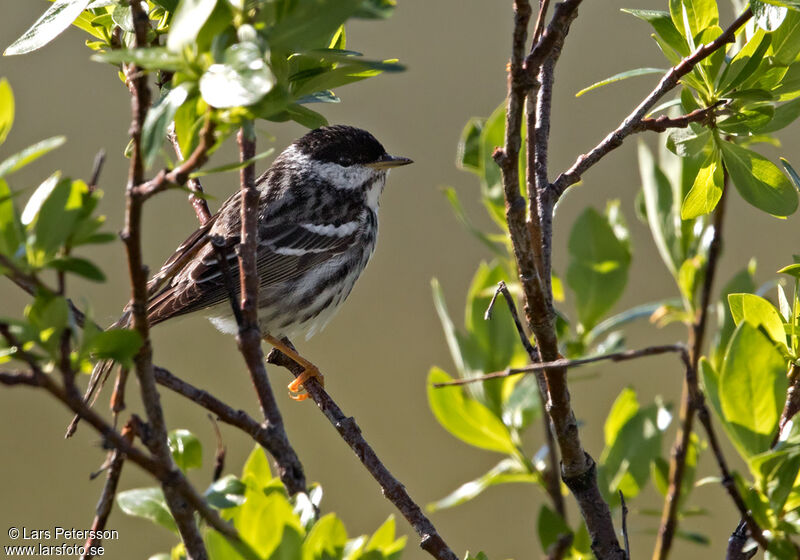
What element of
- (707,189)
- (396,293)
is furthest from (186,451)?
(396,293)

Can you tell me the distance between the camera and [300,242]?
4301 mm

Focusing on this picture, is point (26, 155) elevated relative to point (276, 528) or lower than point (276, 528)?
elevated

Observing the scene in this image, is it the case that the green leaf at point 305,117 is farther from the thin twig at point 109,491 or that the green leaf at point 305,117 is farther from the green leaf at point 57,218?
the thin twig at point 109,491

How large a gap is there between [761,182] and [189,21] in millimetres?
1272

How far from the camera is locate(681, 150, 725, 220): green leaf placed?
6.38 feet

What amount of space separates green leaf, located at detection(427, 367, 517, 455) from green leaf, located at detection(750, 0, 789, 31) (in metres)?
1.15

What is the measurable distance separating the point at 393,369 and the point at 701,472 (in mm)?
3543

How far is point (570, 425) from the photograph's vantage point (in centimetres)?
192

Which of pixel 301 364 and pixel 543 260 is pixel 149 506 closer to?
pixel 543 260

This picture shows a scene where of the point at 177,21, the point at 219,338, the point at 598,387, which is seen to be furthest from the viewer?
the point at 219,338

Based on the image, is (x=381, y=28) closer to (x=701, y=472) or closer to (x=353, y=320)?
(x=353, y=320)

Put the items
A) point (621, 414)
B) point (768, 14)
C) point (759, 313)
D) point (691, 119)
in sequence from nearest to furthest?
point (768, 14)
point (759, 313)
point (691, 119)
point (621, 414)

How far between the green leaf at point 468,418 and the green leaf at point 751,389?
0.89 meters

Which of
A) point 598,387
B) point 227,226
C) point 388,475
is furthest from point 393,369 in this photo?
point 388,475
